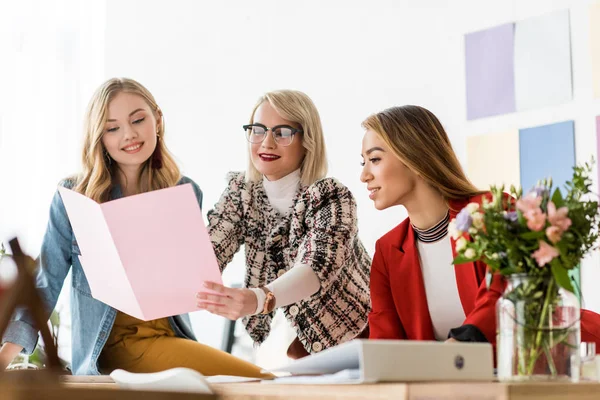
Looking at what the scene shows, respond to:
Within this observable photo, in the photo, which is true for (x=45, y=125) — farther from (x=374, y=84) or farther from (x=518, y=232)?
(x=518, y=232)

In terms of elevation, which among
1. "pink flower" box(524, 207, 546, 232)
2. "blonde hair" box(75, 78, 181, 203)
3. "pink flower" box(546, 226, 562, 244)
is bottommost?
"pink flower" box(546, 226, 562, 244)

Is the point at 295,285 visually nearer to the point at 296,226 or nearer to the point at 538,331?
the point at 296,226

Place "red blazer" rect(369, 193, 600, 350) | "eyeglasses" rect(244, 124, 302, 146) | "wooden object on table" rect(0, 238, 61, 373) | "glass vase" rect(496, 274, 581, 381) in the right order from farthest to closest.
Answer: "eyeglasses" rect(244, 124, 302, 146) < "red blazer" rect(369, 193, 600, 350) < "glass vase" rect(496, 274, 581, 381) < "wooden object on table" rect(0, 238, 61, 373)

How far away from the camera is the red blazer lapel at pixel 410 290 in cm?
193

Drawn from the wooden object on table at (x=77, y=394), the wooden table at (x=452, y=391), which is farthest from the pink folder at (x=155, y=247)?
the wooden object on table at (x=77, y=394)

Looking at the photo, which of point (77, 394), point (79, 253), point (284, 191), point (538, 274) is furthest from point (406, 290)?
point (77, 394)

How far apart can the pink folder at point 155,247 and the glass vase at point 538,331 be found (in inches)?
29.1

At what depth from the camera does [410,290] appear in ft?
6.46

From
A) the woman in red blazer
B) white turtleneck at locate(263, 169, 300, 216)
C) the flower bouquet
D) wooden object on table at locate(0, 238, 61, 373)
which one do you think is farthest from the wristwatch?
wooden object on table at locate(0, 238, 61, 373)

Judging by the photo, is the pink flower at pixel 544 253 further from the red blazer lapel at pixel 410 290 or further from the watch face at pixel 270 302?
the watch face at pixel 270 302

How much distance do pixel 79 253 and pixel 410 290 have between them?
3.00ft

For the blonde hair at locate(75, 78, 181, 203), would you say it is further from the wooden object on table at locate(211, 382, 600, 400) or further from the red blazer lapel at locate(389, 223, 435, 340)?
the wooden object on table at locate(211, 382, 600, 400)

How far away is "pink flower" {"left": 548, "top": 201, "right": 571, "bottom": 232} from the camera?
1199 mm

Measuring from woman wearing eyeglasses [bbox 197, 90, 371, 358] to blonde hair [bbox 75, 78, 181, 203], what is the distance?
0.19 metres
